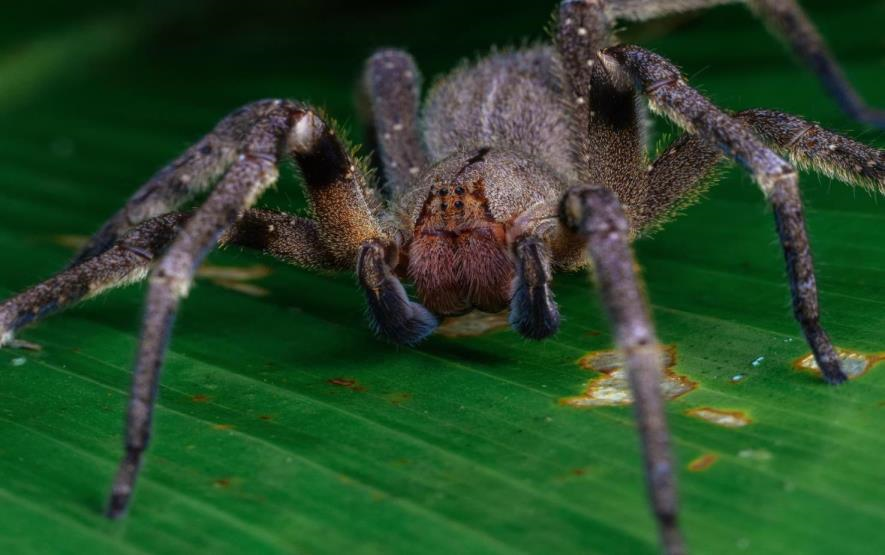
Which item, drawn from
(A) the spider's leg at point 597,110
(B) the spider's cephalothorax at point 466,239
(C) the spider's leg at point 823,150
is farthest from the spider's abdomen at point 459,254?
(C) the spider's leg at point 823,150

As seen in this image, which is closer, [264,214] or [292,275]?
[264,214]

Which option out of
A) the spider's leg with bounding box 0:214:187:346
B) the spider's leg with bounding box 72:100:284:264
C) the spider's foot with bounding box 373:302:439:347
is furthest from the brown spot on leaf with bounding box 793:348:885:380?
the spider's leg with bounding box 0:214:187:346

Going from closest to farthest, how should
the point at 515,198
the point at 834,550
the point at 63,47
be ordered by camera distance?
the point at 834,550 < the point at 515,198 < the point at 63,47

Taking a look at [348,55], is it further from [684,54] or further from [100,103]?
[684,54]

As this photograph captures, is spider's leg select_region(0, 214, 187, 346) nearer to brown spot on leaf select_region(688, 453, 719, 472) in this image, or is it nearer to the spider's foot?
the spider's foot

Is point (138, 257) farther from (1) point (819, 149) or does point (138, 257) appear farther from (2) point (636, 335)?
(1) point (819, 149)

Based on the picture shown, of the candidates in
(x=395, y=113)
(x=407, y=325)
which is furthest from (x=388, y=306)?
(x=395, y=113)

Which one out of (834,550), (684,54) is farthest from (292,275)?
(684,54)
